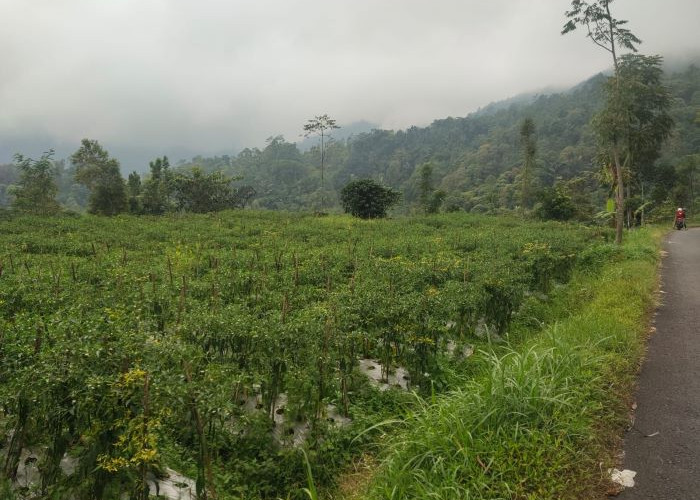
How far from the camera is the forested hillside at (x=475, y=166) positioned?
43.2m

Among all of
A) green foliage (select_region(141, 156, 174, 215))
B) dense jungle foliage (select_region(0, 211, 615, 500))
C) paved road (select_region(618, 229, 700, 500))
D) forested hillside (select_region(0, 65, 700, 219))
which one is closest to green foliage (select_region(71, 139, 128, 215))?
green foliage (select_region(141, 156, 174, 215))

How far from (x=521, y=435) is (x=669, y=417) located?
5.94 feet

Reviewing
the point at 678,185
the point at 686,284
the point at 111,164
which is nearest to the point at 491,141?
the point at 678,185

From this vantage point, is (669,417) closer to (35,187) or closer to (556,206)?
(556,206)

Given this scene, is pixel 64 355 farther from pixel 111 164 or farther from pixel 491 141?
pixel 491 141

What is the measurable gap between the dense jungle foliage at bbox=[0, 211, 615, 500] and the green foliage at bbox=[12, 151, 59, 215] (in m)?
31.0

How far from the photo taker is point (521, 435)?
3824mm

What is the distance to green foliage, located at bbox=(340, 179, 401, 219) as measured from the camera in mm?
35594

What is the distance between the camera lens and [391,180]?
340ft

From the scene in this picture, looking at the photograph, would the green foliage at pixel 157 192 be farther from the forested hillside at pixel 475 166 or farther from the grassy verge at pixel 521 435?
the grassy verge at pixel 521 435

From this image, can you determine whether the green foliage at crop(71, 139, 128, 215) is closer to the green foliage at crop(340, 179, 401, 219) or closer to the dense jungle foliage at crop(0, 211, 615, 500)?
the green foliage at crop(340, 179, 401, 219)

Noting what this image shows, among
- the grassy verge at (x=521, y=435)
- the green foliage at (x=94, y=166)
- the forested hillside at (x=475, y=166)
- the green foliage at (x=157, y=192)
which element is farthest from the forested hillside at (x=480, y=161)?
the grassy verge at (x=521, y=435)

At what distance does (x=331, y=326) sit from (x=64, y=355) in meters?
2.85

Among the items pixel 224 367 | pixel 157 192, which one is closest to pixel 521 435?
pixel 224 367
